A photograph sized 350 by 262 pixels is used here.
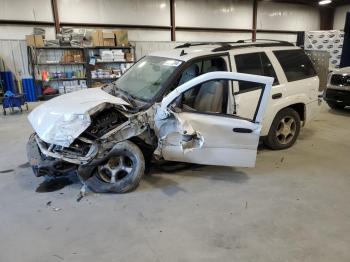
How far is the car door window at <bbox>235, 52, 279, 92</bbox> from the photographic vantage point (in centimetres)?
411

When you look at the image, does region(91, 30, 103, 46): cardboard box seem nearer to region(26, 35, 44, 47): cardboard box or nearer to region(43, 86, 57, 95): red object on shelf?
region(26, 35, 44, 47): cardboard box

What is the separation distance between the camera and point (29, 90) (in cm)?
1002

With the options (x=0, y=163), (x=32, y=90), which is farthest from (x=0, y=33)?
(x=0, y=163)

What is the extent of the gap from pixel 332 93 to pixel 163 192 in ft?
18.8

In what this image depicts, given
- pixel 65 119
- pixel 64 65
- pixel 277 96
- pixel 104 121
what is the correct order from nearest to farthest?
pixel 65 119, pixel 104 121, pixel 277 96, pixel 64 65

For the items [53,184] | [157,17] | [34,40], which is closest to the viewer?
[53,184]

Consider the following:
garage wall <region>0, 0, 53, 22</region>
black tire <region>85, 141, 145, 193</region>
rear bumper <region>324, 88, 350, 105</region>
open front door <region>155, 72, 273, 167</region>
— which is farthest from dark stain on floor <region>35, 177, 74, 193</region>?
garage wall <region>0, 0, 53, 22</region>

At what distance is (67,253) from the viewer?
2.54 meters

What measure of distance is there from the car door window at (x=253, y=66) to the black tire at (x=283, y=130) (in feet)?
1.75

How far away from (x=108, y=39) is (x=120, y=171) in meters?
8.21

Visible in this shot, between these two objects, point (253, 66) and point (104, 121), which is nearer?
point (104, 121)

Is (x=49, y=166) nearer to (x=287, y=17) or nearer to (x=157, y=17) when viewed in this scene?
(x=157, y=17)

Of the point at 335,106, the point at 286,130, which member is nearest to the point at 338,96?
the point at 335,106

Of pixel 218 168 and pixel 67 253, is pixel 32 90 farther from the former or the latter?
pixel 67 253
